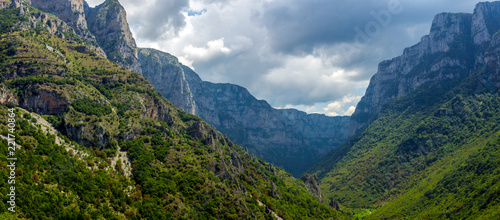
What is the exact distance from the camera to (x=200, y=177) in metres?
118

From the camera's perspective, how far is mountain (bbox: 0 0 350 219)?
7744cm

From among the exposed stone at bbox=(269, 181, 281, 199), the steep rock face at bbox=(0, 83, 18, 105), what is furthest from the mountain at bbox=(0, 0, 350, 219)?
the steep rock face at bbox=(0, 83, 18, 105)

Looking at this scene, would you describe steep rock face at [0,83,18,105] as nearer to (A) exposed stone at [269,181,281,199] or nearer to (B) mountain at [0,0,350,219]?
(B) mountain at [0,0,350,219]

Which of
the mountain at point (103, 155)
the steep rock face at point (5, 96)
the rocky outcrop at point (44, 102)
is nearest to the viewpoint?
the mountain at point (103, 155)

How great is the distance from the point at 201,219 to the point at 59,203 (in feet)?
132

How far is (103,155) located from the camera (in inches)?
4400

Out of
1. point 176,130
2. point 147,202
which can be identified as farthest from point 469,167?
point 147,202

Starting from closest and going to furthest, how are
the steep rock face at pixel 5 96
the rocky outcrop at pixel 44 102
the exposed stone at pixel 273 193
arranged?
the steep rock face at pixel 5 96, the rocky outcrop at pixel 44 102, the exposed stone at pixel 273 193

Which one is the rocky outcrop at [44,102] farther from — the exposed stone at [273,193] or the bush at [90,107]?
the exposed stone at [273,193]

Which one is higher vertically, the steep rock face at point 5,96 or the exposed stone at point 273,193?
the steep rock face at point 5,96

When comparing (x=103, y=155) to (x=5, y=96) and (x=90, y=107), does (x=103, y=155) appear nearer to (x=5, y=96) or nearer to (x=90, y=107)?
(x=90, y=107)

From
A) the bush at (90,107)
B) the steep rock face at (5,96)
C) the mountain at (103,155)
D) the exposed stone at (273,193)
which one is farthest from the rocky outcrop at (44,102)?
the exposed stone at (273,193)

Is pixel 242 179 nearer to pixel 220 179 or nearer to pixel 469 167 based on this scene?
pixel 220 179

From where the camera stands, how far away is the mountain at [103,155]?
77438 millimetres
